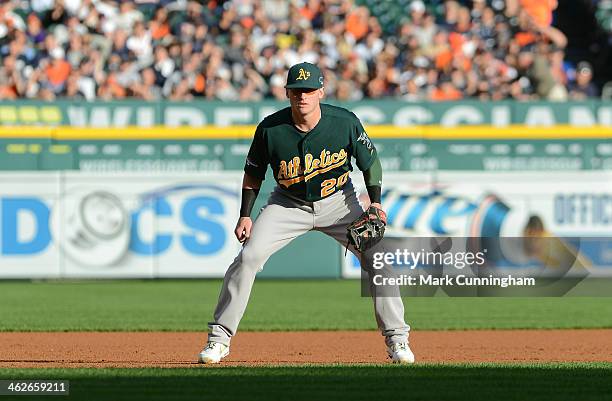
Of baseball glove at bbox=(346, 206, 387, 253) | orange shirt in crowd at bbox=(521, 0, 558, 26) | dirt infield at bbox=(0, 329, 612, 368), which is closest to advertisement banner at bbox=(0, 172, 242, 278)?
orange shirt in crowd at bbox=(521, 0, 558, 26)

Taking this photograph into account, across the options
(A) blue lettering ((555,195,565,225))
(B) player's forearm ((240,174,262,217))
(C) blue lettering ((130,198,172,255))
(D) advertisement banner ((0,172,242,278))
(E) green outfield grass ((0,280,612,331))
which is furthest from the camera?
(A) blue lettering ((555,195,565,225))

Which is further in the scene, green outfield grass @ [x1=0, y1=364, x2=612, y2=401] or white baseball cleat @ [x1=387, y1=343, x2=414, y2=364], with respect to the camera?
white baseball cleat @ [x1=387, y1=343, x2=414, y2=364]

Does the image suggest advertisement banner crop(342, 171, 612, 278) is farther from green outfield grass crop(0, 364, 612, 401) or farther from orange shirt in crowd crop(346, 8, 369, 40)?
green outfield grass crop(0, 364, 612, 401)

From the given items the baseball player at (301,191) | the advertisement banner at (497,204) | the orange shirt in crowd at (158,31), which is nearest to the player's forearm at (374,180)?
the baseball player at (301,191)

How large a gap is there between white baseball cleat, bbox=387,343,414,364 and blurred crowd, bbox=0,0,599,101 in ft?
34.9

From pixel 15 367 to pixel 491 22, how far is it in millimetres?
13835

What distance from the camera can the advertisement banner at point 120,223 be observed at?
1769cm

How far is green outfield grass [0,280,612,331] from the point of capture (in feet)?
40.3

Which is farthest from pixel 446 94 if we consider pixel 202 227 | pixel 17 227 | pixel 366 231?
pixel 366 231

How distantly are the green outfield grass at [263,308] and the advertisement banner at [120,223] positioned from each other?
0.30 m

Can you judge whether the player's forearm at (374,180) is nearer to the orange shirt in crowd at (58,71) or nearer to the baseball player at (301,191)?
the baseball player at (301,191)

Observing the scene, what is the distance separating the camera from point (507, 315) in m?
13.6

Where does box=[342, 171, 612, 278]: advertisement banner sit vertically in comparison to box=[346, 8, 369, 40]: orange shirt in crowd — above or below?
below

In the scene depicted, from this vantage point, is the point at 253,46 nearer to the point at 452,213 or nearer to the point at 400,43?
the point at 400,43
